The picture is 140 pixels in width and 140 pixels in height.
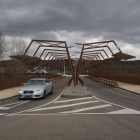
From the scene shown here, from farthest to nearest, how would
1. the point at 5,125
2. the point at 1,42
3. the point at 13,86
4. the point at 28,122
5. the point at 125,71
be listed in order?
the point at 125,71, the point at 1,42, the point at 13,86, the point at 28,122, the point at 5,125

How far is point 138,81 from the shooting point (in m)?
22.1

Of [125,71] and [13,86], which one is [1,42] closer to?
[13,86]

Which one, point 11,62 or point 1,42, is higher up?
point 1,42

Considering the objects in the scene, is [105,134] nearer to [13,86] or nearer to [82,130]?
[82,130]

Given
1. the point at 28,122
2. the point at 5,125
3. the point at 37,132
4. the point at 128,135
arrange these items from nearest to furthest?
the point at 128,135, the point at 37,132, the point at 5,125, the point at 28,122

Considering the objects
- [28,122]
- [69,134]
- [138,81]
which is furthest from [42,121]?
[138,81]

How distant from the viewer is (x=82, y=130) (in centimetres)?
496

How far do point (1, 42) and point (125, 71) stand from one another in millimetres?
25076

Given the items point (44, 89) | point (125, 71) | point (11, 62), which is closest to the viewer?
point (44, 89)

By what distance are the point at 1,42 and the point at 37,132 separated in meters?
25.9

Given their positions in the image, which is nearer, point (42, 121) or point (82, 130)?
point (82, 130)

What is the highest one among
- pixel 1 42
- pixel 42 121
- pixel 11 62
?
pixel 1 42

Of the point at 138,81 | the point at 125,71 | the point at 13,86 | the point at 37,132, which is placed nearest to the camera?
the point at 37,132

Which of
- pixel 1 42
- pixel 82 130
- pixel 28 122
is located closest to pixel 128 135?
pixel 82 130
